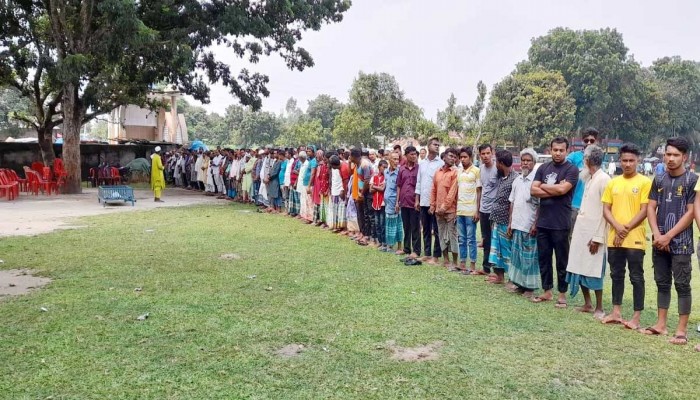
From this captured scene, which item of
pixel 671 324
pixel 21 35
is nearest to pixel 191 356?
pixel 671 324

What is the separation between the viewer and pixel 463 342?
4551 mm

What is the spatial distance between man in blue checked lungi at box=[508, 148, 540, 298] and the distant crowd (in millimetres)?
11

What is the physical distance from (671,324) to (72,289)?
20.0ft

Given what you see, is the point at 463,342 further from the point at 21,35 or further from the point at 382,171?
the point at 21,35

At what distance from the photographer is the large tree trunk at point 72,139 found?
18.2 metres

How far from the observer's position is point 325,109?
7750cm

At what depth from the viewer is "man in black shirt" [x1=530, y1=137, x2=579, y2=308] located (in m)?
5.79

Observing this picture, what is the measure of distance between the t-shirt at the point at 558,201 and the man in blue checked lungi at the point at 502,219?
0.72m

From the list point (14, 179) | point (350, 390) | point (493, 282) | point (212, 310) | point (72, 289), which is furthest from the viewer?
point (14, 179)

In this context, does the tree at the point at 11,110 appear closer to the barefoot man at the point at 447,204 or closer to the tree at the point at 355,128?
the barefoot man at the point at 447,204

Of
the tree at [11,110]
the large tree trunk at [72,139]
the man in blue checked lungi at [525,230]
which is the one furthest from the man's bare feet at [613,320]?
the tree at [11,110]

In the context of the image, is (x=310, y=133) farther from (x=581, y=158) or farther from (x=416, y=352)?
(x=416, y=352)

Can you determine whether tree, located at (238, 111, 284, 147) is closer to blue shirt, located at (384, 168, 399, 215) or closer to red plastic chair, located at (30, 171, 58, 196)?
red plastic chair, located at (30, 171, 58, 196)

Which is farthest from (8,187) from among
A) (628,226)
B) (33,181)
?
(628,226)
